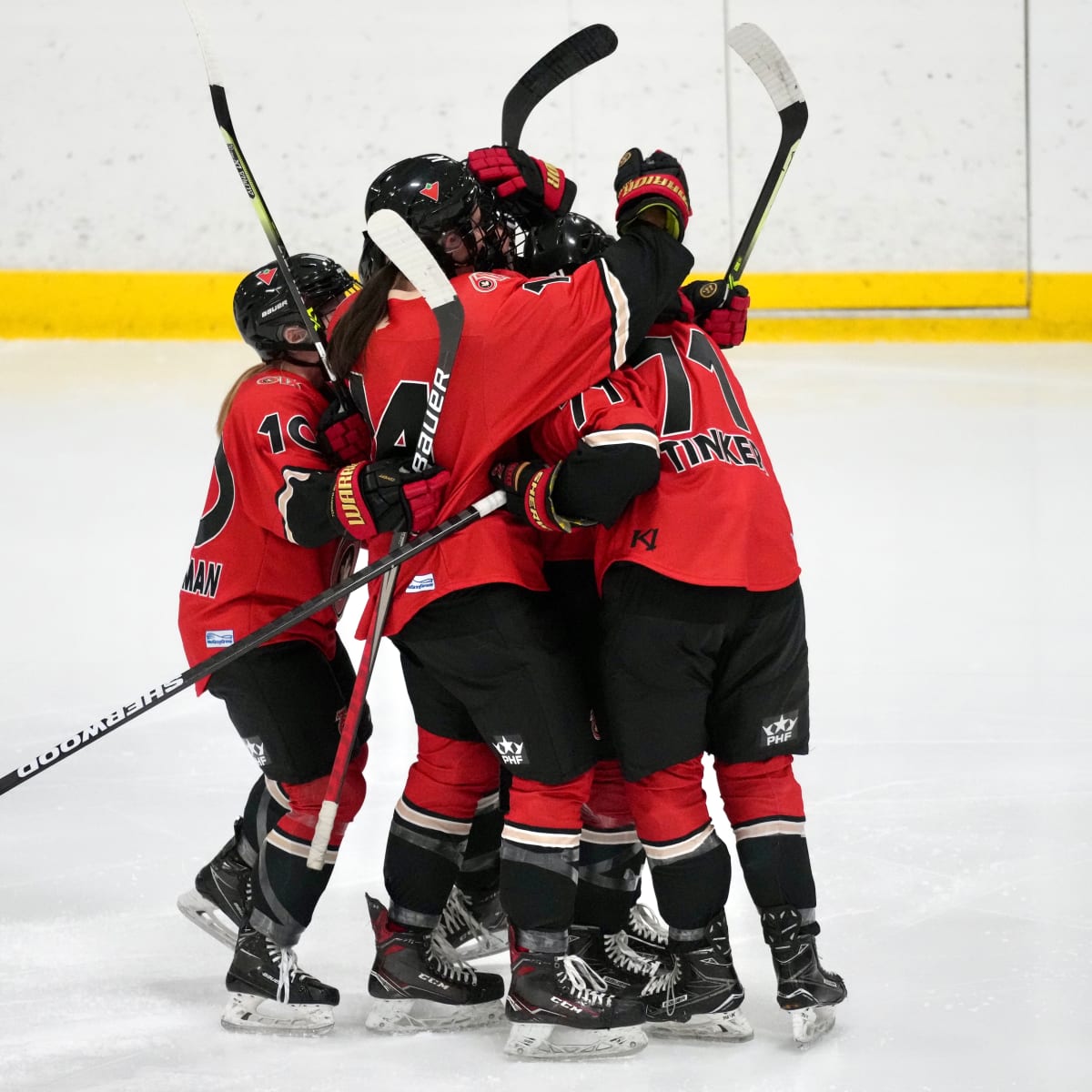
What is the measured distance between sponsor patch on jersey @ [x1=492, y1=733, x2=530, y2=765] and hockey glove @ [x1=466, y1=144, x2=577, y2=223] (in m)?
0.71

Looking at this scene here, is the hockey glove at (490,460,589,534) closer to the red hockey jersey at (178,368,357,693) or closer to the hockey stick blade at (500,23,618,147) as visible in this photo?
the red hockey jersey at (178,368,357,693)

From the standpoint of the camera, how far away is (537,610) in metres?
2.10

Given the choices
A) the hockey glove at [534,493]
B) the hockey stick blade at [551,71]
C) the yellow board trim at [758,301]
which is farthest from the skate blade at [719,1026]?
the yellow board trim at [758,301]

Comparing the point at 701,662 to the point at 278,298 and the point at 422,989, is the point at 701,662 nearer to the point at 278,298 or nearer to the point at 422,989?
the point at 422,989

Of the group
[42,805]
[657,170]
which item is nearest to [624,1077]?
[657,170]

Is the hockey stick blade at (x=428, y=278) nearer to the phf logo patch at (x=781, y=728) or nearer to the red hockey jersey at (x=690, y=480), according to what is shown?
the red hockey jersey at (x=690, y=480)

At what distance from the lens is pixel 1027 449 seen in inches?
201

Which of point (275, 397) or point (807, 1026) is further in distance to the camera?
point (275, 397)

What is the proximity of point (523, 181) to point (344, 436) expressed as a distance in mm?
418

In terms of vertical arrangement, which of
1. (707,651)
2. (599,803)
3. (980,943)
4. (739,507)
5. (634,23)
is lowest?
(980,943)

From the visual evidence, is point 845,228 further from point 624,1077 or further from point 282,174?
point 624,1077

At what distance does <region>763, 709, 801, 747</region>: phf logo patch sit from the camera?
2076mm

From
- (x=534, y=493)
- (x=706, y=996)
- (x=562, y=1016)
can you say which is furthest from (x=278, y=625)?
(x=706, y=996)

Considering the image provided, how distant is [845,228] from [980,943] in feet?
16.5
